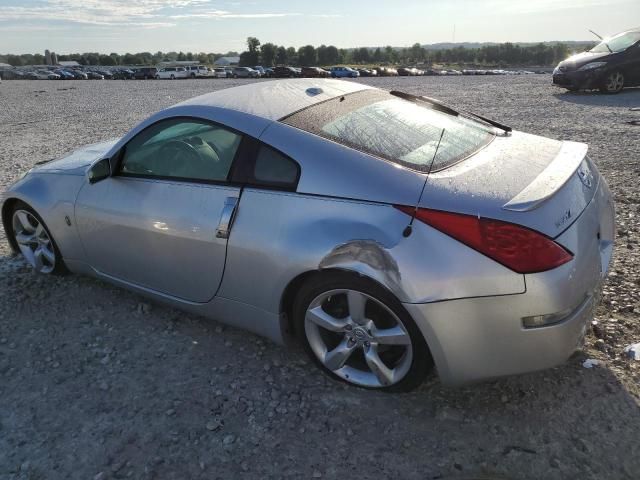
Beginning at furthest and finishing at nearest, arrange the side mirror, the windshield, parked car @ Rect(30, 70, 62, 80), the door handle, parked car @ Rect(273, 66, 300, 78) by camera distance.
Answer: parked car @ Rect(30, 70, 62, 80) → parked car @ Rect(273, 66, 300, 78) → the windshield → the side mirror → the door handle

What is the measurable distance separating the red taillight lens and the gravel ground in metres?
0.81

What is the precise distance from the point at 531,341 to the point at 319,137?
1390mm

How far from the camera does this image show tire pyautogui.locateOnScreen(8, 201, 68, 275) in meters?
3.91

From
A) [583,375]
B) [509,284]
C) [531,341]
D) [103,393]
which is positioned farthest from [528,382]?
[103,393]

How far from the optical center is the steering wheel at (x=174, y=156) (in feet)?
10.3

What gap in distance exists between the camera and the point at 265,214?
2654 millimetres

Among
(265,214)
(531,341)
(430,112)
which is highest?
(430,112)

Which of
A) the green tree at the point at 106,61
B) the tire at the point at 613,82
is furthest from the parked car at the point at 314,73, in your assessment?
the green tree at the point at 106,61

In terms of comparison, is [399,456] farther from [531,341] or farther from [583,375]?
[583,375]

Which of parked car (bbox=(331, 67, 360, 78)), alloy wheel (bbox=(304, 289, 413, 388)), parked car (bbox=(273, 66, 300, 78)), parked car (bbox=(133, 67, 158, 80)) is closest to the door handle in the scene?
alloy wheel (bbox=(304, 289, 413, 388))

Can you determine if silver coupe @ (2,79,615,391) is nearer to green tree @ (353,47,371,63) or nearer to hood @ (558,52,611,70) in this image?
hood @ (558,52,611,70)

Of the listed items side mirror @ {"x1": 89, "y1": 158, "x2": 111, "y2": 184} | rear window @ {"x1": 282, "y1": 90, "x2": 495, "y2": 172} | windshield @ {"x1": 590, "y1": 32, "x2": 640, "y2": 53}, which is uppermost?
windshield @ {"x1": 590, "y1": 32, "x2": 640, "y2": 53}

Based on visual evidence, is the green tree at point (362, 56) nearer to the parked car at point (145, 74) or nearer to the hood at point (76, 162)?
the parked car at point (145, 74)

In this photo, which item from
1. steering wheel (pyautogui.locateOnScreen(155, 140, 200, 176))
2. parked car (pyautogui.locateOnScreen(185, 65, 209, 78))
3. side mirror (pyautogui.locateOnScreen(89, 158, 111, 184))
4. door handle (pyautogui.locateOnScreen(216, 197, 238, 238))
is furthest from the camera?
parked car (pyautogui.locateOnScreen(185, 65, 209, 78))
